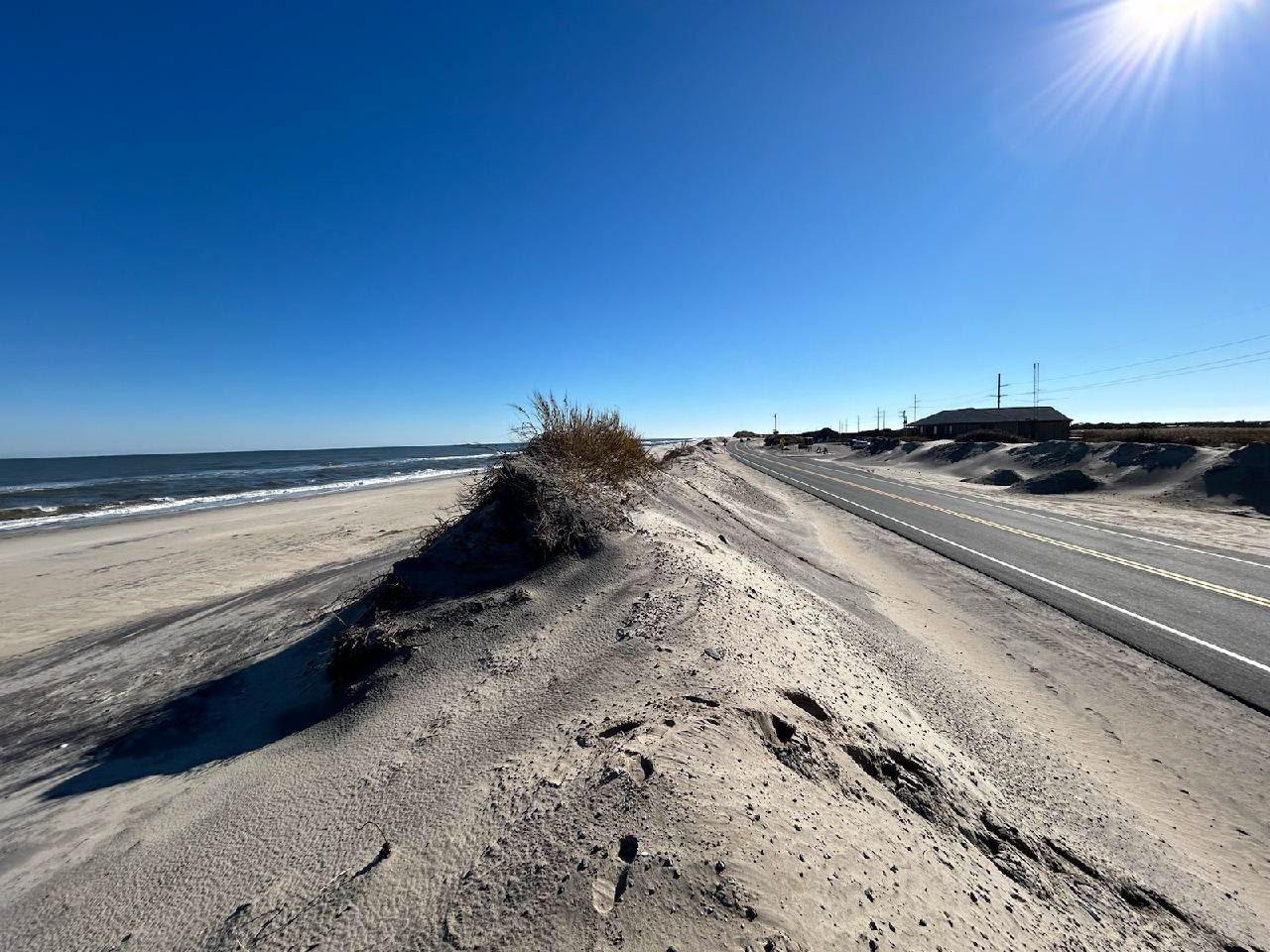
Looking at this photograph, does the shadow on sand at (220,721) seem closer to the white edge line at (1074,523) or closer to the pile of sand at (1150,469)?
the white edge line at (1074,523)

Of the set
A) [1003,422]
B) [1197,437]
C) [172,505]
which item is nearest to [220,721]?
[172,505]

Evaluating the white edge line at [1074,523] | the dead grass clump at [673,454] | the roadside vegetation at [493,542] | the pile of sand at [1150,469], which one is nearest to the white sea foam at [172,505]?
the dead grass clump at [673,454]

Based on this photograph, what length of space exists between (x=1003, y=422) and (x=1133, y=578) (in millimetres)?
57829

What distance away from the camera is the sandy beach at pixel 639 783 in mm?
1901

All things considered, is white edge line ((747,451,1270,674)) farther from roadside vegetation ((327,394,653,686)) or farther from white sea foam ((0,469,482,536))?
white sea foam ((0,469,482,536))

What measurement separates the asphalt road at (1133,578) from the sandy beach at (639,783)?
661 millimetres

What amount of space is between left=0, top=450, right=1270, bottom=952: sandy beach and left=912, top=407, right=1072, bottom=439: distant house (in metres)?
59.9

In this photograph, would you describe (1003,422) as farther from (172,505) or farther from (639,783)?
(172,505)

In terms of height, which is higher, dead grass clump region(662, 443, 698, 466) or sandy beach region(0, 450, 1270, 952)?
dead grass clump region(662, 443, 698, 466)

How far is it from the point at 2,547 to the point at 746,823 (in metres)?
24.1

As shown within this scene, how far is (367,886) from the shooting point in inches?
80.3

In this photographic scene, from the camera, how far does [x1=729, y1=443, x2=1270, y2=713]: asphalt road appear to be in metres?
5.69

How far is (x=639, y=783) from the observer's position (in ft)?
7.39

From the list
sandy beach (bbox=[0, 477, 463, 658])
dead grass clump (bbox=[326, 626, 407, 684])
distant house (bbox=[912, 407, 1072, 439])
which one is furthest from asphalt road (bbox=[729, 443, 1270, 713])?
distant house (bbox=[912, 407, 1072, 439])
